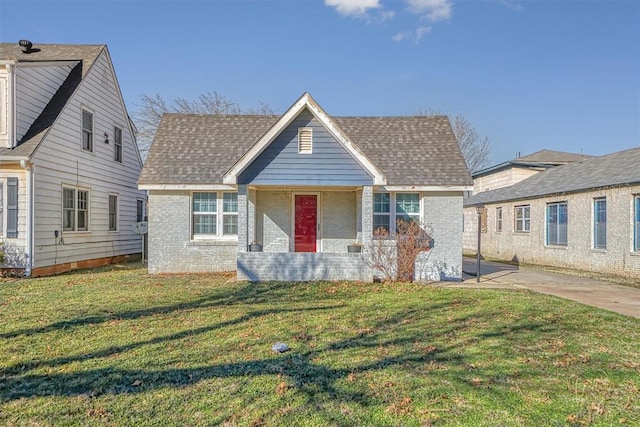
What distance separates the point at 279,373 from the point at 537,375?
9.97 ft

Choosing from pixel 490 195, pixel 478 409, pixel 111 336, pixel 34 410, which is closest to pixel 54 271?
pixel 111 336

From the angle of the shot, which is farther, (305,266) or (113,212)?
(113,212)

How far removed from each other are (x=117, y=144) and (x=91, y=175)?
264 centimetres

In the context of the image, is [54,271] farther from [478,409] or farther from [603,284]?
[603,284]

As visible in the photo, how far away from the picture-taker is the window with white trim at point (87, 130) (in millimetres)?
14070

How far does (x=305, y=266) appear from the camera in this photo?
10.7 meters

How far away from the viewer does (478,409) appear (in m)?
3.69

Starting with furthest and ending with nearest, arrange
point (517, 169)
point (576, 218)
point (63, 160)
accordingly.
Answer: point (517, 169), point (576, 218), point (63, 160)

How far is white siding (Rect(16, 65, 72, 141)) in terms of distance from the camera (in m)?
11.6

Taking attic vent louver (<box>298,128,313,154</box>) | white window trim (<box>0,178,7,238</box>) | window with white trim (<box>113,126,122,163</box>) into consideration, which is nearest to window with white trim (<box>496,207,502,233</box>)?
attic vent louver (<box>298,128,313,154</box>)

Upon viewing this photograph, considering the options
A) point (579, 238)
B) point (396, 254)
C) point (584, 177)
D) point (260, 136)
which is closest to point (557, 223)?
point (579, 238)

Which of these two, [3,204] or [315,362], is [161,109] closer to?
[3,204]

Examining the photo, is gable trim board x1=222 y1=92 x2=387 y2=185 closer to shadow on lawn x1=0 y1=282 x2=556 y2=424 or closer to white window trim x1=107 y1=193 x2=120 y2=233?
shadow on lawn x1=0 y1=282 x2=556 y2=424

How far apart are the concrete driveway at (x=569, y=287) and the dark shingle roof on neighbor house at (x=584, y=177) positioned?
3.64 metres
